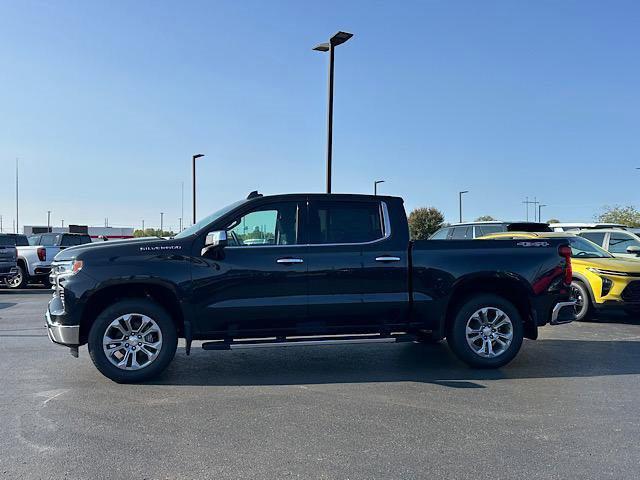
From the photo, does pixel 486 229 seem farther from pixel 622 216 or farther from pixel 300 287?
pixel 622 216

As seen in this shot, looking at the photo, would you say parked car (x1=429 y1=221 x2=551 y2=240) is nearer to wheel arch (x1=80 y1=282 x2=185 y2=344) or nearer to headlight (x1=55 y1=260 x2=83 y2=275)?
wheel arch (x1=80 y1=282 x2=185 y2=344)

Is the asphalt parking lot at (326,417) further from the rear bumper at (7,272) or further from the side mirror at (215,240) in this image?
the rear bumper at (7,272)

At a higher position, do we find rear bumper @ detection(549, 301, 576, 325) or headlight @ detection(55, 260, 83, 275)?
headlight @ detection(55, 260, 83, 275)

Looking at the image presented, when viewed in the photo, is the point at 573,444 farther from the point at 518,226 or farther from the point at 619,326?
the point at 518,226

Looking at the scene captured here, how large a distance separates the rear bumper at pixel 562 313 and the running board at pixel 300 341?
1.74m

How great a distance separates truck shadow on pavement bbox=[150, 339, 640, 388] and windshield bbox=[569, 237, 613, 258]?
2719 mm

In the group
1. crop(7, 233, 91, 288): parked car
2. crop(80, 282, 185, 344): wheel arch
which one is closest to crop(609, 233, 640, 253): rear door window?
crop(80, 282, 185, 344): wheel arch

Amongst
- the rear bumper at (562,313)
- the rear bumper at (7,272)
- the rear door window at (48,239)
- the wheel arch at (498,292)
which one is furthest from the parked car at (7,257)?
the rear bumper at (562,313)

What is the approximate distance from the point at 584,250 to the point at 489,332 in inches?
206

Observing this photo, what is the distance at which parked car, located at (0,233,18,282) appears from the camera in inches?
613

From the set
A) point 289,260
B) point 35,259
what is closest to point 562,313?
point 289,260

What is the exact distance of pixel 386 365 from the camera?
6734 millimetres

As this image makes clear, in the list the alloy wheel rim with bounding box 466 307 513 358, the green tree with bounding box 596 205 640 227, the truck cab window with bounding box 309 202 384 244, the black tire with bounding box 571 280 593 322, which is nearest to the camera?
the truck cab window with bounding box 309 202 384 244

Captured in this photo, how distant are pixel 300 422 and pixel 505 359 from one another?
2918 mm
